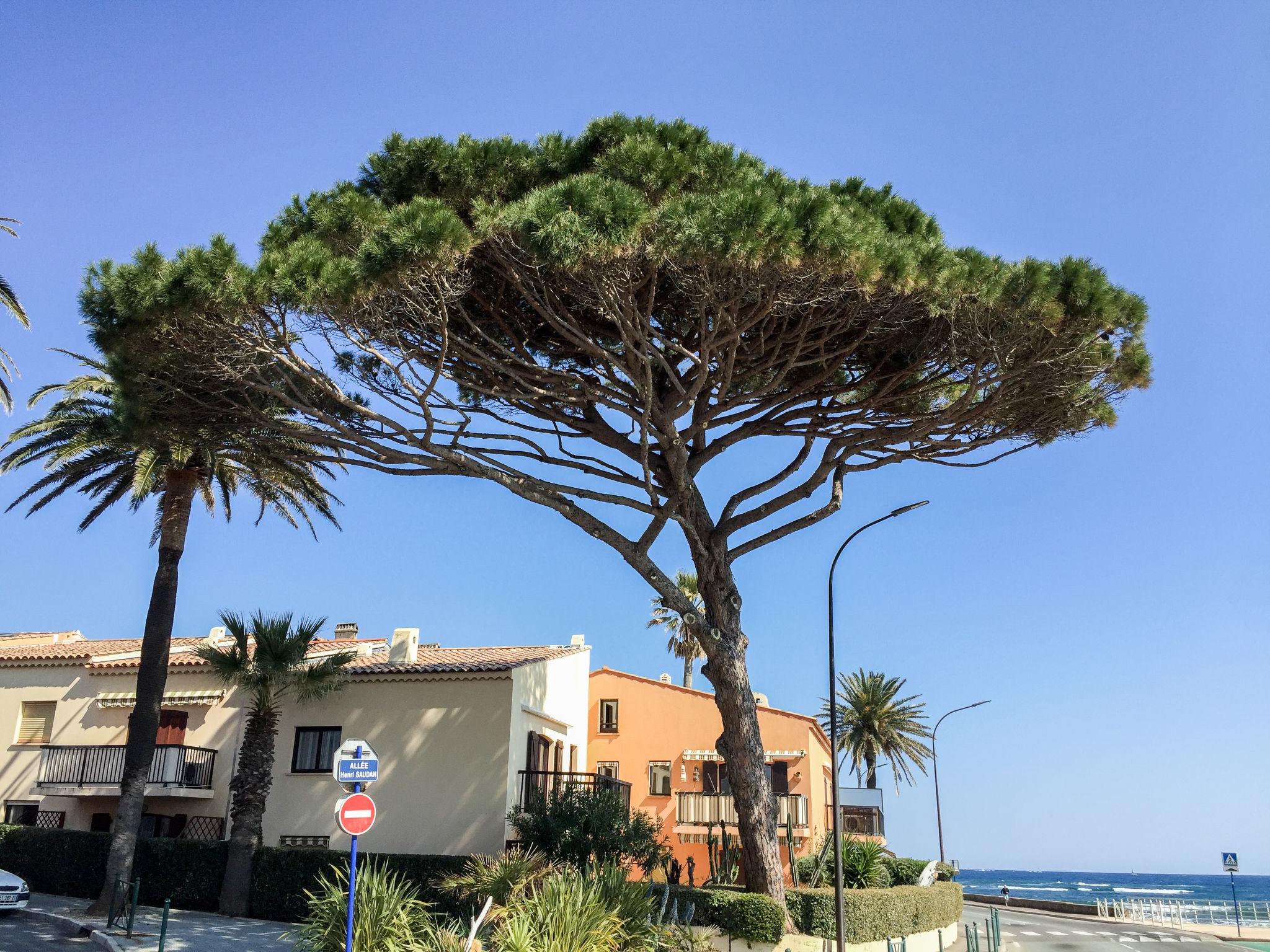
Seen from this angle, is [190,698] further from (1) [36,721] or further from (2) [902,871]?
(2) [902,871]

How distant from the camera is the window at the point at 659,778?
33.6 metres

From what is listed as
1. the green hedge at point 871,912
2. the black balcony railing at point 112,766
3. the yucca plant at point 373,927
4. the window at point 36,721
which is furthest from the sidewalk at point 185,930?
the green hedge at point 871,912

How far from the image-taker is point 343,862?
21250mm

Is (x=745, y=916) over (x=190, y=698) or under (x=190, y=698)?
under

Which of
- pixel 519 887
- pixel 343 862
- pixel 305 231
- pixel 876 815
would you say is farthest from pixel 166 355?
pixel 876 815

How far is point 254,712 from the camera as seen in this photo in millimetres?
21781

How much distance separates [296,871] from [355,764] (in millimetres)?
11300

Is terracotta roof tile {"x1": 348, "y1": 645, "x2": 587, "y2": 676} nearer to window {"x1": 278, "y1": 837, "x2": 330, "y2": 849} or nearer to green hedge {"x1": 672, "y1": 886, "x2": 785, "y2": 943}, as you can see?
window {"x1": 278, "y1": 837, "x2": 330, "y2": 849}

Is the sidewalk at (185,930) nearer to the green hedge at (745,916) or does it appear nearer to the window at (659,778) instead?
the green hedge at (745,916)

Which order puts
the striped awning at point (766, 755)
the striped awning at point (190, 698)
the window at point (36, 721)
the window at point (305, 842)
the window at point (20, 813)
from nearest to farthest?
the window at point (305, 842), the striped awning at point (190, 698), the window at point (20, 813), the window at point (36, 721), the striped awning at point (766, 755)

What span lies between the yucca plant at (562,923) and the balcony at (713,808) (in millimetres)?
15001

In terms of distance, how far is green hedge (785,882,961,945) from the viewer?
20.6 meters

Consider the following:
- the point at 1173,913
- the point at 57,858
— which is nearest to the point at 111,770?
the point at 57,858

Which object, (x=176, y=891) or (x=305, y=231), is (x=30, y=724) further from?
(x=305, y=231)
